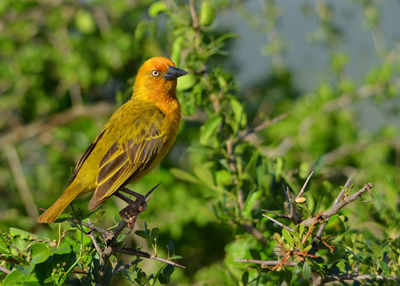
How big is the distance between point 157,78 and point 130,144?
759mm

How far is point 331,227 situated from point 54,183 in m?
3.76

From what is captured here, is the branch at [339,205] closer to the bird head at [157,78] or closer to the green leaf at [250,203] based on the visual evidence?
the green leaf at [250,203]

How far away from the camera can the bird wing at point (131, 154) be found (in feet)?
9.88

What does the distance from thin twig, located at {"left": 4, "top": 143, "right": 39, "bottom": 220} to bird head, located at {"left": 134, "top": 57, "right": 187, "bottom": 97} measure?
1499mm

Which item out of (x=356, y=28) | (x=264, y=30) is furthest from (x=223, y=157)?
(x=356, y=28)

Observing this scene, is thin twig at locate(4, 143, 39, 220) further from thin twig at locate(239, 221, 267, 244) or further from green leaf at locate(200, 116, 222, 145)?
thin twig at locate(239, 221, 267, 244)

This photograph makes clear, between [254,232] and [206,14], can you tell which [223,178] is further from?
[206,14]

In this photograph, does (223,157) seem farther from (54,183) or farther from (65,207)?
(54,183)

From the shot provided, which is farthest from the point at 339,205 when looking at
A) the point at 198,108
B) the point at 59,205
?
the point at 198,108

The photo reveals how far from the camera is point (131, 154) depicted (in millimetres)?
3215

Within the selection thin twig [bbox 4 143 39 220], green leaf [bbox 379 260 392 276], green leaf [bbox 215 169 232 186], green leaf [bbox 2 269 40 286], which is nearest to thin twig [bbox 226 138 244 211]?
green leaf [bbox 215 169 232 186]

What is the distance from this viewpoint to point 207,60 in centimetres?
300

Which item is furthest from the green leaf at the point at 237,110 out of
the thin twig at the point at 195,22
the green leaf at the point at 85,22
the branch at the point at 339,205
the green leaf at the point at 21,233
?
the green leaf at the point at 85,22

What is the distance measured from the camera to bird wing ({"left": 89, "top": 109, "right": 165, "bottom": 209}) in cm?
301
